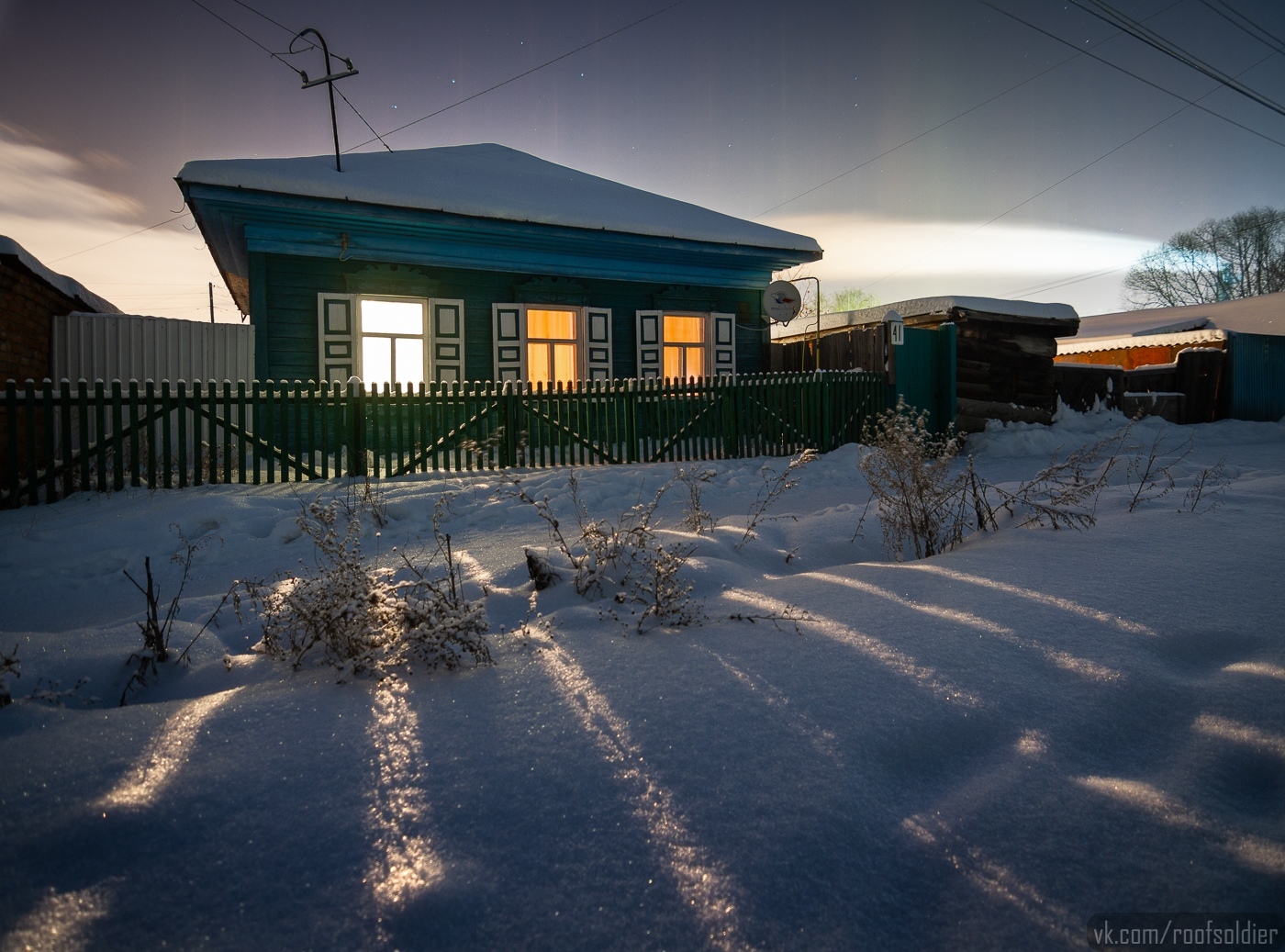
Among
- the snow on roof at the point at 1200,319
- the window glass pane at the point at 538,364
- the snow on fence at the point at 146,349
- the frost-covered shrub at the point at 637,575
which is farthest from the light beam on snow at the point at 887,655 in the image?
the snow on roof at the point at 1200,319

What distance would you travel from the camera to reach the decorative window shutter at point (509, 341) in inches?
447

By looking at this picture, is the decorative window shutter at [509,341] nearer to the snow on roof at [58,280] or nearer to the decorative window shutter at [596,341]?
the decorative window shutter at [596,341]

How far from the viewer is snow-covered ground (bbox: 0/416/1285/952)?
1178 millimetres

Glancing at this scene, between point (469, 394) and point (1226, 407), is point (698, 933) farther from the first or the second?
point (1226, 407)

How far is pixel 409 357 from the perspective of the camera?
10.9 meters

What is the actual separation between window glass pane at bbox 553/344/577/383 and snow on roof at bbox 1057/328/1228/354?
1494 centimetres

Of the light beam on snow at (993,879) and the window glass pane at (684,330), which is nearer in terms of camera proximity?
the light beam on snow at (993,879)

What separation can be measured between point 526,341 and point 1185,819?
11.1 m

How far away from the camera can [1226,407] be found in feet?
48.9

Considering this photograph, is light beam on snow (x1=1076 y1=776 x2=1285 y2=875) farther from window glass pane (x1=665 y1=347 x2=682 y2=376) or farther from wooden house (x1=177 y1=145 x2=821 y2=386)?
window glass pane (x1=665 y1=347 x2=682 y2=376)

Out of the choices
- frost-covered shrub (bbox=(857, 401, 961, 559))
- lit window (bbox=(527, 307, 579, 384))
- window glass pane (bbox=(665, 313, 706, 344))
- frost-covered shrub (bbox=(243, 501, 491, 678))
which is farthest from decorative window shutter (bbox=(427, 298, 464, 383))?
frost-covered shrub (bbox=(243, 501, 491, 678))

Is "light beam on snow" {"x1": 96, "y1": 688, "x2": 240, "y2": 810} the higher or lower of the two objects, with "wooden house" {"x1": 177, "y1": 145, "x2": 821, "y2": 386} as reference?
lower

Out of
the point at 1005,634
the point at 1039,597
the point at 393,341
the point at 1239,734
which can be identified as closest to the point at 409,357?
the point at 393,341

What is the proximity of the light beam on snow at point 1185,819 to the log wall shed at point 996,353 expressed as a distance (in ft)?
32.1
